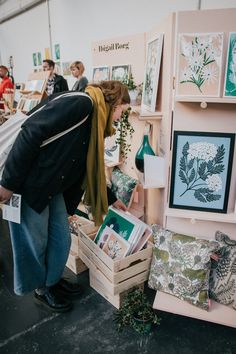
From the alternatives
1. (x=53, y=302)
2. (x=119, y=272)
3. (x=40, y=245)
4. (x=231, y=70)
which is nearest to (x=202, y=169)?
(x=231, y=70)

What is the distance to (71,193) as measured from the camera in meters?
1.69

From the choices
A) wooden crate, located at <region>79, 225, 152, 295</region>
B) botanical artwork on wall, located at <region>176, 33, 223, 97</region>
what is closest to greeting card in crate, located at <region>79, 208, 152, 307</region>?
wooden crate, located at <region>79, 225, 152, 295</region>

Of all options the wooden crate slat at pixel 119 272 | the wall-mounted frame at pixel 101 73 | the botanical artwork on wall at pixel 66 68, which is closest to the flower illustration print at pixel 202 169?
the wooden crate slat at pixel 119 272

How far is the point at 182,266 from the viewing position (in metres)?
1.59

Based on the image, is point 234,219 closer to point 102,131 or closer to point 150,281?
point 150,281

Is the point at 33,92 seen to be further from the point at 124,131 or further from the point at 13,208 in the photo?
the point at 13,208

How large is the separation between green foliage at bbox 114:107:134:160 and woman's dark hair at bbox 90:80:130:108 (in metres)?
0.35

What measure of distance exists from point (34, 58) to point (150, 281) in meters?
6.04

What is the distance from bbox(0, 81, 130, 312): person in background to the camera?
1269 mm

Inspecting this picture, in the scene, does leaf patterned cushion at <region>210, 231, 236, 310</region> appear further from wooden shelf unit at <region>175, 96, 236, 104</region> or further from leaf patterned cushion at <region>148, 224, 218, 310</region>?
wooden shelf unit at <region>175, 96, 236, 104</region>

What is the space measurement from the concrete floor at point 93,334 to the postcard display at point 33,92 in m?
2.53

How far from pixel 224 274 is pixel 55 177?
3.47 feet

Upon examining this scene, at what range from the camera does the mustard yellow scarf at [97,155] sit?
54.0 inches

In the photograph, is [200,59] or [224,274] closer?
[200,59]
